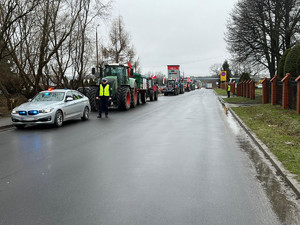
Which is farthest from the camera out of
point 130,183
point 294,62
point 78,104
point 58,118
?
point 294,62

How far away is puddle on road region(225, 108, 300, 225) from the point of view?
4.25m

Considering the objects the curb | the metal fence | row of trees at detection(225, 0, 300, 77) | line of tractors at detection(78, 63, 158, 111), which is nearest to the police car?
line of tractors at detection(78, 63, 158, 111)

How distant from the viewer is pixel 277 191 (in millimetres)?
5234

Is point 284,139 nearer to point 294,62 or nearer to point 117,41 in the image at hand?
point 294,62

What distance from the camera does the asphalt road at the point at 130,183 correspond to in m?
4.20

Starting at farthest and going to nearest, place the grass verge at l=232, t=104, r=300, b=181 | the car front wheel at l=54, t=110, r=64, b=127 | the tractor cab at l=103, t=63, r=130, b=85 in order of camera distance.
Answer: the tractor cab at l=103, t=63, r=130, b=85 → the car front wheel at l=54, t=110, r=64, b=127 → the grass verge at l=232, t=104, r=300, b=181

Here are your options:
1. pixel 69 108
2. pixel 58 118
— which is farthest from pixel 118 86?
pixel 58 118

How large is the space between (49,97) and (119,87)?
759cm

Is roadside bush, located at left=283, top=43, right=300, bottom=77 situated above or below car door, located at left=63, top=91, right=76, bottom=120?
above

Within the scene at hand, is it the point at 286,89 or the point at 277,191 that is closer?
the point at 277,191

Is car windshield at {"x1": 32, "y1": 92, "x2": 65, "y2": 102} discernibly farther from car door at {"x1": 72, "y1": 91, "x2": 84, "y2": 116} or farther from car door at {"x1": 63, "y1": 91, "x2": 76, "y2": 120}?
car door at {"x1": 72, "y1": 91, "x2": 84, "y2": 116}

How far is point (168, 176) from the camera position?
19.7 ft

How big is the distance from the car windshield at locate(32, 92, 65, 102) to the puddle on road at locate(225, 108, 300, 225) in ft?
27.8

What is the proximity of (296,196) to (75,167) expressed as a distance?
3.89 meters
